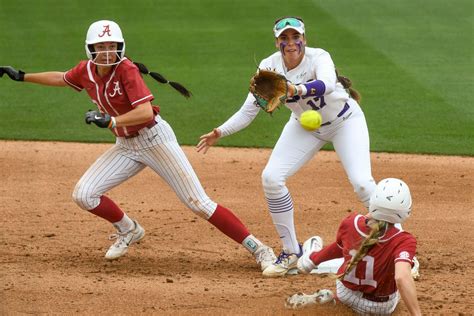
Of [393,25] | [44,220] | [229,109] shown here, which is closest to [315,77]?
[44,220]

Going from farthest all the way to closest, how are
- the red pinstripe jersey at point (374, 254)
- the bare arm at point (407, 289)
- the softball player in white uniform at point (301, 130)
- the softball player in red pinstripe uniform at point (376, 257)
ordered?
the softball player in white uniform at point (301, 130)
the red pinstripe jersey at point (374, 254)
the softball player in red pinstripe uniform at point (376, 257)
the bare arm at point (407, 289)

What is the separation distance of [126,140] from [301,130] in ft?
4.46

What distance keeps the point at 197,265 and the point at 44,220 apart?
6.27 ft

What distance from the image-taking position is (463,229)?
28.0 feet

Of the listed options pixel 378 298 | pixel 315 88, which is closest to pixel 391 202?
pixel 378 298

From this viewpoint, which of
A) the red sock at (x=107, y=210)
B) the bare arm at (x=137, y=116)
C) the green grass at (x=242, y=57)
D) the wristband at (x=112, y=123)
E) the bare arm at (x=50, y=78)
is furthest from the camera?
the green grass at (x=242, y=57)

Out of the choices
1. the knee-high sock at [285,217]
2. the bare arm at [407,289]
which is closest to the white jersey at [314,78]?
the knee-high sock at [285,217]

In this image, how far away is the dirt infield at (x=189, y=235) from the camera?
662 centimetres

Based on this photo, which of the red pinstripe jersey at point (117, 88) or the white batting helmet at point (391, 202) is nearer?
the white batting helmet at point (391, 202)

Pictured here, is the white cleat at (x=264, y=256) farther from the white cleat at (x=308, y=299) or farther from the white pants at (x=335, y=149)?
the white cleat at (x=308, y=299)

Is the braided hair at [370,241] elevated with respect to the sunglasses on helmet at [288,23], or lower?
lower

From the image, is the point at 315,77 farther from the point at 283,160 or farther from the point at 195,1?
the point at 195,1

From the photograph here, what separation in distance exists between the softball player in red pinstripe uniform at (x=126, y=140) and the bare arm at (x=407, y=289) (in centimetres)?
197

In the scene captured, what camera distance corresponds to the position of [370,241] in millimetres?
5832
